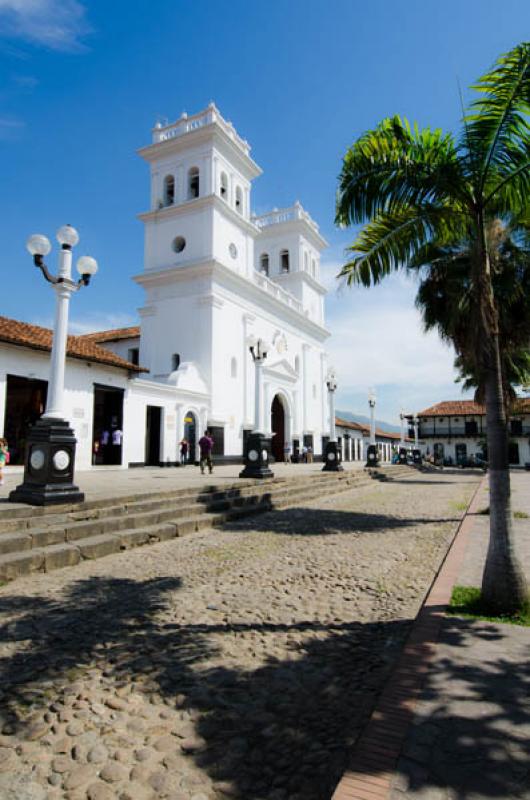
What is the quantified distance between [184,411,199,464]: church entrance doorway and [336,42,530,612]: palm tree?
60.5 ft

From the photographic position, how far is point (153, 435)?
22047 millimetres

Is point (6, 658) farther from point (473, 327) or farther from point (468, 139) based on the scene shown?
point (468, 139)

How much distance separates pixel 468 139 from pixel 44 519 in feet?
23.6

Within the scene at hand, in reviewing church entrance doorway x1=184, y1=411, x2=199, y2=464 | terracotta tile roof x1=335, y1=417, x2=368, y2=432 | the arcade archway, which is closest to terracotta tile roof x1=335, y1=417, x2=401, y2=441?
terracotta tile roof x1=335, y1=417, x2=368, y2=432

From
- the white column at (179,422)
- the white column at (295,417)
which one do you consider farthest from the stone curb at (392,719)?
the white column at (295,417)

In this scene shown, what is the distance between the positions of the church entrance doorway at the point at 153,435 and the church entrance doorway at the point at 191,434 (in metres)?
1.95

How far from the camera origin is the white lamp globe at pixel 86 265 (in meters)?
8.41

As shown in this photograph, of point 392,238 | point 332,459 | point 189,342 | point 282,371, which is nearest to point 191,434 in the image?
point 189,342

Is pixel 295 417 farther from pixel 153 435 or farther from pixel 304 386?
pixel 153 435

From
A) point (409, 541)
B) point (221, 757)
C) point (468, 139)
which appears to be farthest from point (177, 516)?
point (468, 139)

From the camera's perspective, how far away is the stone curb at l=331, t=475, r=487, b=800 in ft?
6.44

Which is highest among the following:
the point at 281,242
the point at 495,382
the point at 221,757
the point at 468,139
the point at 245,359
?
the point at 281,242

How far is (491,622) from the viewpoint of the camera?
3.79 metres

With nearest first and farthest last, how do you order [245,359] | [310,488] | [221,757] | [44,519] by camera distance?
[221,757] → [44,519] → [310,488] → [245,359]
